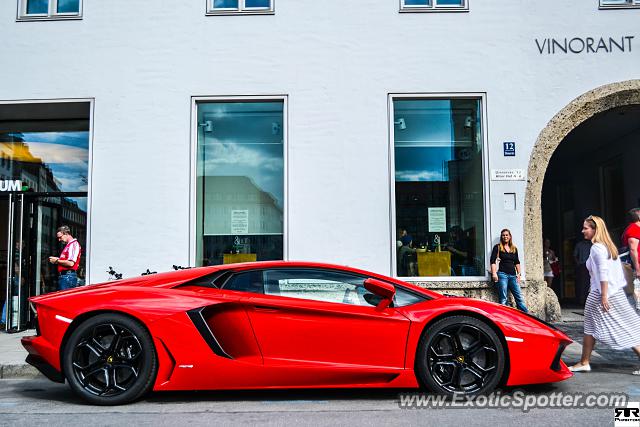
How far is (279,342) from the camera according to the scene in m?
5.69

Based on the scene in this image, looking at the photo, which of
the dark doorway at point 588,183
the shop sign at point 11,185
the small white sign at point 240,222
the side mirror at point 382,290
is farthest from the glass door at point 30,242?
the dark doorway at point 588,183

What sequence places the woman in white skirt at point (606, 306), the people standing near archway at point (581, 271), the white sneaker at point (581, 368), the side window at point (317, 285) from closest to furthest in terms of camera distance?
the side window at point (317, 285)
the woman in white skirt at point (606, 306)
the white sneaker at point (581, 368)
the people standing near archway at point (581, 271)

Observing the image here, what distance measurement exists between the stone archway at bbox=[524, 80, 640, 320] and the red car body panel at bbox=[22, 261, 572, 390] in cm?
537

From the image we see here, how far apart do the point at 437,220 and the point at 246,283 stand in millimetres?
6001

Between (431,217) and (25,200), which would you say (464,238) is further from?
(25,200)

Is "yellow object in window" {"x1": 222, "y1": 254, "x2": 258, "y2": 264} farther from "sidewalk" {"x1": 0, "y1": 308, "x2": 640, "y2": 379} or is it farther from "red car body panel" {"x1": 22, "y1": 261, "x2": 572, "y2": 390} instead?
"red car body panel" {"x1": 22, "y1": 261, "x2": 572, "y2": 390}

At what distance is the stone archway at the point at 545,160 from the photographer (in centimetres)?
1105

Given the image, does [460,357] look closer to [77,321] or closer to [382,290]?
[382,290]

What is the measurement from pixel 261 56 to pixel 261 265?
6.16 meters

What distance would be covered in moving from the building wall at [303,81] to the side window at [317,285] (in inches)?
195

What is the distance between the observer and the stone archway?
36.2 feet

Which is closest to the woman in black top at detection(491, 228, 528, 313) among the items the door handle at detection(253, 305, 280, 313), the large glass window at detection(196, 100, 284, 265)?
the large glass window at detection(196, 100, 284, 265)

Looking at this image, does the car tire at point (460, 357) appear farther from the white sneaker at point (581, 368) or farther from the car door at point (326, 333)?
the white sneaker at point (581, 368)

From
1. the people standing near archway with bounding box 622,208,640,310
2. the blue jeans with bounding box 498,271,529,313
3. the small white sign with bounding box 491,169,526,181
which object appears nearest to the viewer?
the people standing near archway with bounding box 622,208,640,310
